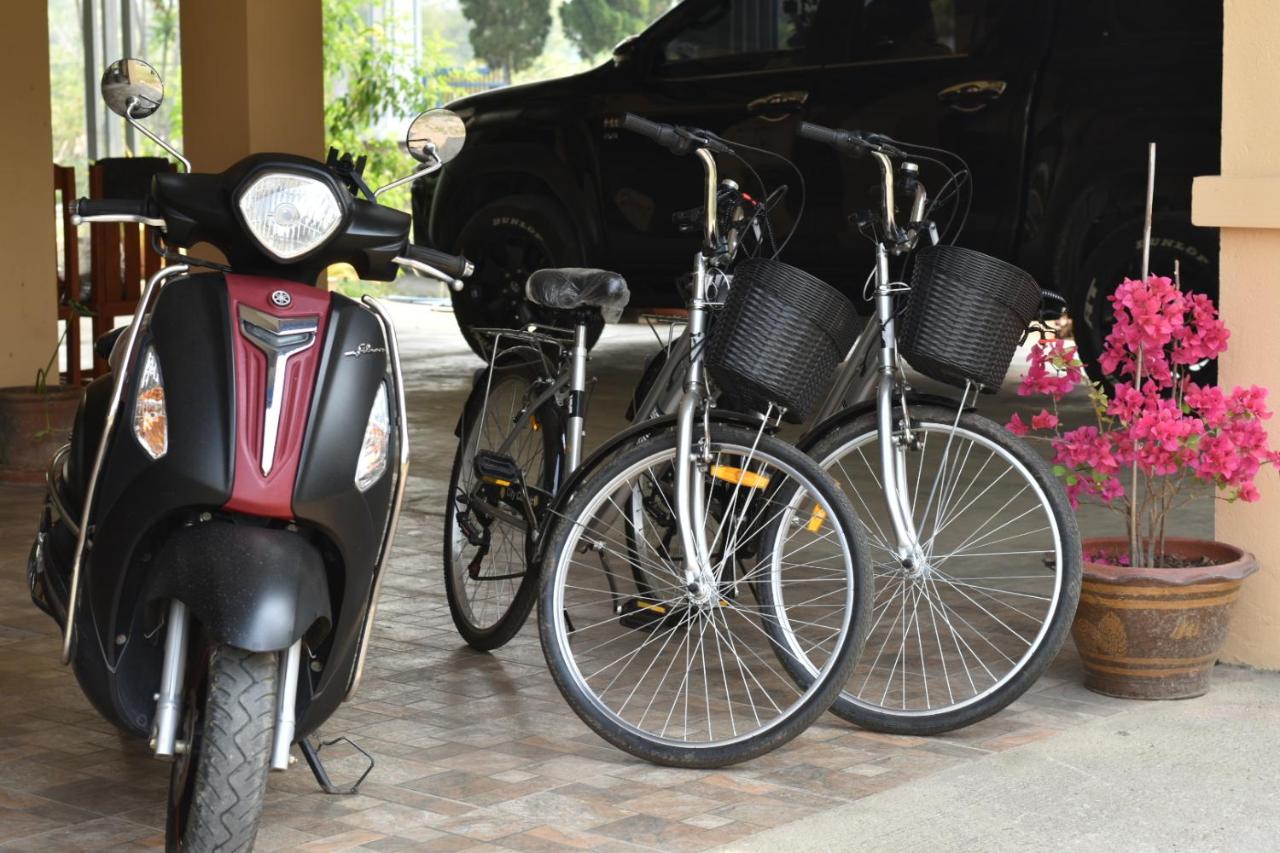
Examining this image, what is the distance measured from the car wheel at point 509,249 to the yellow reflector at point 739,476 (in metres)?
5.18

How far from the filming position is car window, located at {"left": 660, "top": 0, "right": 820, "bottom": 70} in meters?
8.10

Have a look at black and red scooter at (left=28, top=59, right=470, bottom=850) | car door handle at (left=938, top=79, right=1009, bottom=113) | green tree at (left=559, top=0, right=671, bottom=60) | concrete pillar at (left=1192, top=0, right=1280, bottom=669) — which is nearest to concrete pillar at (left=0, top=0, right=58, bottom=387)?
car door handle at (left=938, top=79, right=1009, bottom=113)

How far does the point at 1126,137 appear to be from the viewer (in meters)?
7.19

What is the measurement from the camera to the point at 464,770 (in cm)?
362

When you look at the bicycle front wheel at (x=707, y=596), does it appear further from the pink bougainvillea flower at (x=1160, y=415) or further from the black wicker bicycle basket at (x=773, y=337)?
the pink bougainvillea flower at (x=1160, y=415)

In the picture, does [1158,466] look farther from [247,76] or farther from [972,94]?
[247,76]

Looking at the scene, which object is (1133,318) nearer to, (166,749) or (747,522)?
(747,522)

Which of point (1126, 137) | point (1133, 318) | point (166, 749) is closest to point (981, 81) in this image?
point (1126, 137)

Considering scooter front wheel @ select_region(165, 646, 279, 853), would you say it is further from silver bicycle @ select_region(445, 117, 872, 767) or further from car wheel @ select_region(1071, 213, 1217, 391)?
car wheel @ select_region(1071, 213, 1217, 391)

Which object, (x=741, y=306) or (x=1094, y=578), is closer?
(x=741, y=306)

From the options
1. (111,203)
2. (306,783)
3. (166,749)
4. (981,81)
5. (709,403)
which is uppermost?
(981,81)

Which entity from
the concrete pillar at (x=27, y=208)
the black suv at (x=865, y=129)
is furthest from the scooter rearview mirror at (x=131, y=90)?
the concrete pillar at (x=27, y=208)

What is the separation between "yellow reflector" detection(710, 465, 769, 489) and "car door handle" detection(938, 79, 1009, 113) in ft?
13.7

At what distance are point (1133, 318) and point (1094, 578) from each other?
2.11 feet
